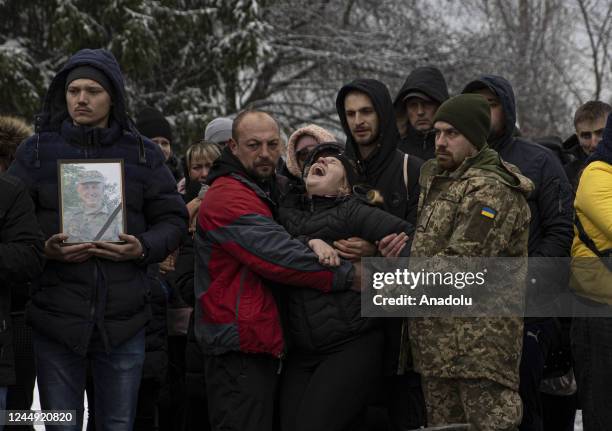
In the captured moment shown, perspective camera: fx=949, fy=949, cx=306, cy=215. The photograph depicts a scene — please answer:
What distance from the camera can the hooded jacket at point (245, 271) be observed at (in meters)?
4.32

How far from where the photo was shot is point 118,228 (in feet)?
14.7

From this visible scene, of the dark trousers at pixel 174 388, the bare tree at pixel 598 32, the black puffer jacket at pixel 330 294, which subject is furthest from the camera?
the bare tree at pixel 598 32

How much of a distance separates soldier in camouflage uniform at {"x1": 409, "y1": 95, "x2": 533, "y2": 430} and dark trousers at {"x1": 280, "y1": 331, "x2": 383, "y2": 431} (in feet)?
0.75

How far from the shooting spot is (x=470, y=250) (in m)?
4.19

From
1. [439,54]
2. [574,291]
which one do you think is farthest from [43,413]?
[439,54]

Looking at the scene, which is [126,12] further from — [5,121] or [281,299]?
[281,299]

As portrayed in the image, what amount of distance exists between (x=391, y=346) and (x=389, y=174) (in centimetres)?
88

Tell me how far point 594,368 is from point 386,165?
4.76ft

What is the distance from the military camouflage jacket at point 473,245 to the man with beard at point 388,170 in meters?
0.32

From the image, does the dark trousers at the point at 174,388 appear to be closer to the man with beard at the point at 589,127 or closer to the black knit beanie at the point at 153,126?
the black knit beanie at the point at 153,126

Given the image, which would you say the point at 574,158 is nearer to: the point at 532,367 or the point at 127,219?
the point at 532,367

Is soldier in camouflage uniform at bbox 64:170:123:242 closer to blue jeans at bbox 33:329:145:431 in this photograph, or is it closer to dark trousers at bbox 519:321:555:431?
blue jeans at bbox 33:329:145:431

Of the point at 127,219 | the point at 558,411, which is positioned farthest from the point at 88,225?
the point at 558,411

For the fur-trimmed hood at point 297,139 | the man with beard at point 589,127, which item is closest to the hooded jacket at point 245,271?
the fur-trimmed hood at point 297,139
